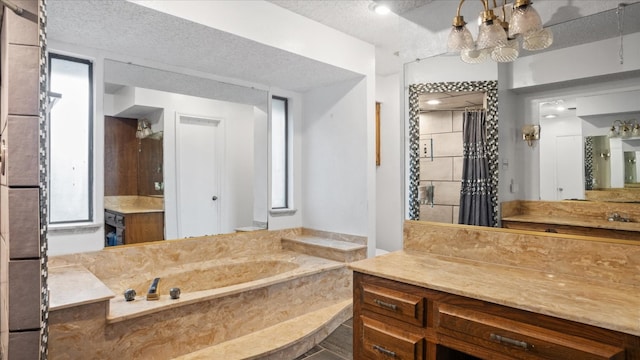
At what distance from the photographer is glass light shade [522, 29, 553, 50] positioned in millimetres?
1724

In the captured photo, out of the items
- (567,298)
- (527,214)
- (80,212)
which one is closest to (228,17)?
(80,212)

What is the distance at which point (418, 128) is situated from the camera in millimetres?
2295

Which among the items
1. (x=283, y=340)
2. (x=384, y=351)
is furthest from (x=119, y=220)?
(x=384, y=351)

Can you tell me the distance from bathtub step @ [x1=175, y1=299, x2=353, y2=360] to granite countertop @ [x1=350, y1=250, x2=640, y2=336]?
1152 mm

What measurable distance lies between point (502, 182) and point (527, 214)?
0.69 ft

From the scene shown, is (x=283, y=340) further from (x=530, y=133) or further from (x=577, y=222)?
(x=530, y=133)

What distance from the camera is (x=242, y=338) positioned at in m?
2.63

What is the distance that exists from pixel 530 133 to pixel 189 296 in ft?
Result: 7.51

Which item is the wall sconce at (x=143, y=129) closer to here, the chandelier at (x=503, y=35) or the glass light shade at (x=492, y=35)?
the chandelier at (x=503, y=35)

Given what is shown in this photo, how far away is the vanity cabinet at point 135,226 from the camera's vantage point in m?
2.90

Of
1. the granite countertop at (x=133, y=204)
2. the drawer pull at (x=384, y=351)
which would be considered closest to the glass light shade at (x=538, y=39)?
the drawer pull at (x=384, y=351)

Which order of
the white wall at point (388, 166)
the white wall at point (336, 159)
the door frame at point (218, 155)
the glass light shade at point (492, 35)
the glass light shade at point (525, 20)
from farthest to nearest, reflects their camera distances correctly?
the white wall at point (388, 166)
the white wall at point (336, 159)
the door frame at point (218, 155)
the glass light shade at point (492, 35)
the glass light shade at point (525, 20)

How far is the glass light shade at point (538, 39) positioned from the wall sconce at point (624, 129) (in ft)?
1.58

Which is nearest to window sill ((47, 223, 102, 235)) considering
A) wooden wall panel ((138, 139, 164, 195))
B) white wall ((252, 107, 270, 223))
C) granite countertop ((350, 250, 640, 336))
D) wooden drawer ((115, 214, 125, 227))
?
wooden drawer ((115, 214, 125, 227))
